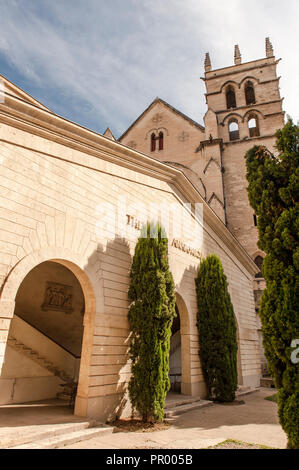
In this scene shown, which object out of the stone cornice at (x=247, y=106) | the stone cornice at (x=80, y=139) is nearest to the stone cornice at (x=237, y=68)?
the stone cornice at (x=247, y=106)

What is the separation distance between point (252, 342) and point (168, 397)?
6.85m

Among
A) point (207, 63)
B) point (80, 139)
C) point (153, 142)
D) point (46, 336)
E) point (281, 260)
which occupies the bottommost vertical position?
point (46, 336)

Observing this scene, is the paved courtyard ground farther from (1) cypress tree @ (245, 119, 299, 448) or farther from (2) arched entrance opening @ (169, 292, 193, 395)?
(1) cypress tree @ (245, 119, 299, 448)

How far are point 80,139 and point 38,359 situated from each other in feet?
20.6

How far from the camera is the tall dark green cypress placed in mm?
6672

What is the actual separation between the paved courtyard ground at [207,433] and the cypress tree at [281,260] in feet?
4.88

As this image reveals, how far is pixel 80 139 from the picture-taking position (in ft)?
24.4

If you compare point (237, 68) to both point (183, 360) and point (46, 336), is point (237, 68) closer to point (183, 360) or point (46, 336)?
point (183, 360)

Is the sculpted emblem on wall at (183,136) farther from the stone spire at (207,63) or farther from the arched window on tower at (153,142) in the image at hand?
the stone spire at (207,63)

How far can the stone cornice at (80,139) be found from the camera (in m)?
6.31

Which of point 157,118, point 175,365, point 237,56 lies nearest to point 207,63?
point 237,56

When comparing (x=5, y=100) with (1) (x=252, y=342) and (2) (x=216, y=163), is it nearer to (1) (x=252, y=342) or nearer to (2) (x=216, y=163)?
(1) (x=252, y=342)

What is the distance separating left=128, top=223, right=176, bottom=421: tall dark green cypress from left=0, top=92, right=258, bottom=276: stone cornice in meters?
2.44
